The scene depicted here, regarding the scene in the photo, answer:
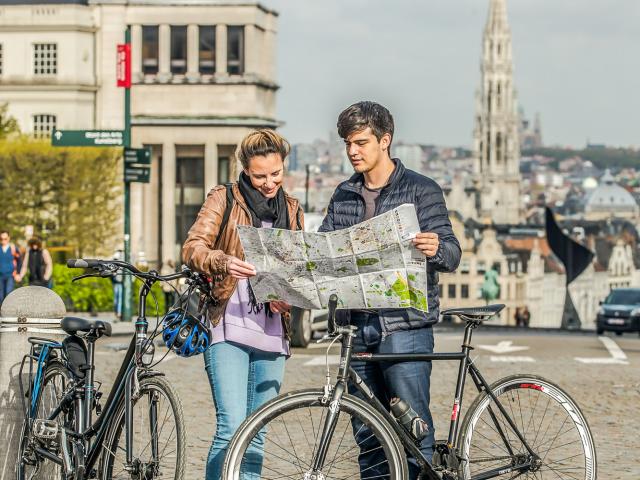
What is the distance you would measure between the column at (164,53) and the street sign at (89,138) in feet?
195

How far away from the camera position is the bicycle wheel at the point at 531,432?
26.5 ft

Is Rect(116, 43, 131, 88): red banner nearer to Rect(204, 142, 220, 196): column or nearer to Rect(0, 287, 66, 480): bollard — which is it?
Rect(0, 287, 66, 480): bollard

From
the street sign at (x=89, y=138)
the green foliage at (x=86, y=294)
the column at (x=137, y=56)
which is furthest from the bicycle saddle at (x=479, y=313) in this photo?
the column at (x=137, y=56)

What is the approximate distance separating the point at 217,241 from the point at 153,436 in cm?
94

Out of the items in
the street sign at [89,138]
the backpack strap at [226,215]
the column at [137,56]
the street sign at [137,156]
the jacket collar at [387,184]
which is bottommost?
the backpack strap at [226,215]

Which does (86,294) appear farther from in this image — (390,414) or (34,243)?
(390,414)

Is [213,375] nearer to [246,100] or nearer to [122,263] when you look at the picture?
[122,263]

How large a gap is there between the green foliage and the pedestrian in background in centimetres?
990

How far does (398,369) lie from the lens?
313 inches

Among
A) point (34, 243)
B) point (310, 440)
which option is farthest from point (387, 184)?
point (34, 243)

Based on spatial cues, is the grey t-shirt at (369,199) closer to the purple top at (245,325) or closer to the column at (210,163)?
the purple top at (245,325)

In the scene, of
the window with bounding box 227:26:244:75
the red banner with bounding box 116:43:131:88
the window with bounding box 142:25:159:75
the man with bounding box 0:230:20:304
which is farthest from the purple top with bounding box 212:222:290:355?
the window with bounding box 227:26:244:75

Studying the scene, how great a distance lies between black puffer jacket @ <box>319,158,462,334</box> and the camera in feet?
26.2

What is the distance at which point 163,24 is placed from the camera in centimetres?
9531
